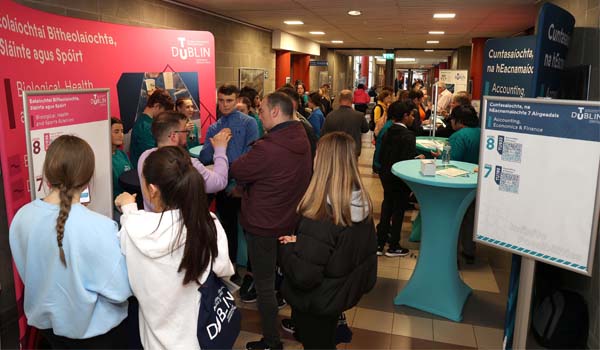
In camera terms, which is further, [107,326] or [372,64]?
[372,64]

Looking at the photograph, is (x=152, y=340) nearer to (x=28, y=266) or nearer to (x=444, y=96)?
(x=28, y=266)

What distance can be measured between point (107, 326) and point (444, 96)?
9.13 m

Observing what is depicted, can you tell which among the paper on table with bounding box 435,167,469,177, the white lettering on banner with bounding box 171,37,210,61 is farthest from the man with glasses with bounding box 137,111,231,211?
the white lettering on banner with bounding box 171,37,210,61

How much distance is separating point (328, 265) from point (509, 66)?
2.61m

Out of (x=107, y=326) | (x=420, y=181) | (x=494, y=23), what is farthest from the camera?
(x=494, y=23)

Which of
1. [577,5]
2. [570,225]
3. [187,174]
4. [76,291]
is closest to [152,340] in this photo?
[76,291]

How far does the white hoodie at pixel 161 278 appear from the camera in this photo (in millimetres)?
1642

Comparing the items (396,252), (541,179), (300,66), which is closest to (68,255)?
(541,179)

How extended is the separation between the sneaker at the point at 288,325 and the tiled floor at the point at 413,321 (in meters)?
0.03

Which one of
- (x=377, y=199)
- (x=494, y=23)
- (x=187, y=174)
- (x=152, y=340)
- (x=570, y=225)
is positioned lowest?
(x=377, y=199)

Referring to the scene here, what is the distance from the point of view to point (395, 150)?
165 inches

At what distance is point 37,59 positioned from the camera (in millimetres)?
2812

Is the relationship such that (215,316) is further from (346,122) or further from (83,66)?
(346,122)

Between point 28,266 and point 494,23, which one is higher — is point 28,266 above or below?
below
